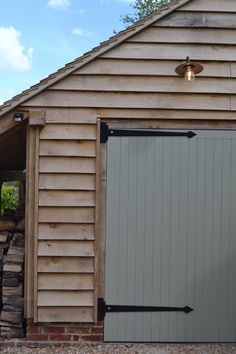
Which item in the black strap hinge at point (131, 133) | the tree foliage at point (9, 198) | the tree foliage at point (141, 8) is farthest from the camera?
the tree foliage at point (141, 8)

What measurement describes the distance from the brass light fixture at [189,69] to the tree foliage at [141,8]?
1191cm

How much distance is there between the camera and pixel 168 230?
366 cm

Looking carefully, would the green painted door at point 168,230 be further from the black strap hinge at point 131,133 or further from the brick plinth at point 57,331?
the brick plinth at point 57,331

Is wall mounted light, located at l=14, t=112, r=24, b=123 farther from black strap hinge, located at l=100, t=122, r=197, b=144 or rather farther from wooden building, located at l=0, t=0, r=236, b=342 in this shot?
black strap hinge, located at l=100, t=122, r=197, b=144

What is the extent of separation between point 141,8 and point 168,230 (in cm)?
1368

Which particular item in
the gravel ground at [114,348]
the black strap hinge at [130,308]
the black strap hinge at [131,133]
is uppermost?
the black strap hinge at [131,133]

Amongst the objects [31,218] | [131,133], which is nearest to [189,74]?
[131,133]

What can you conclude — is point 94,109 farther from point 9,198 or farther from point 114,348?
point 9,198

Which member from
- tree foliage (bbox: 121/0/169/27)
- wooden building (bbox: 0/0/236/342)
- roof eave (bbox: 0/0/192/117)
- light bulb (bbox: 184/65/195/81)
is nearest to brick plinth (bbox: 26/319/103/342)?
wooden building (bbox: 0/0/236/342)

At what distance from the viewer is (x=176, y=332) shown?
369 cm

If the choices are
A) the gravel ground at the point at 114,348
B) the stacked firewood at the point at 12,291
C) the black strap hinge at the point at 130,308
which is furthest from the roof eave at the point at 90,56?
the gravel ground at the point at 114,348

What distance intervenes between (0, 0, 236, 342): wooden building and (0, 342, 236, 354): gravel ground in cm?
8

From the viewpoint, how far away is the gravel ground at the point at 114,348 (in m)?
3.53

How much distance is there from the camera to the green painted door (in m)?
3.65
